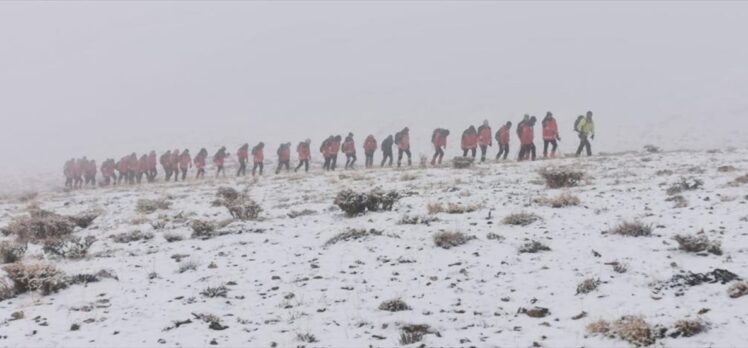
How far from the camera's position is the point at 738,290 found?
537 centimetres

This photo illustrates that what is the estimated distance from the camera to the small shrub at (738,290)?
5.34 metres

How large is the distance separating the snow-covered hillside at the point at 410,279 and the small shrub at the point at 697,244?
94 millimetres

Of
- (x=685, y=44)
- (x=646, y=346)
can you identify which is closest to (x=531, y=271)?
(x=646, y=346)

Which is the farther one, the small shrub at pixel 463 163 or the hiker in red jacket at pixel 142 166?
the hiker in red jacket at pixel 142 166

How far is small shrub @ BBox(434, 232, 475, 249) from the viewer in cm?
782

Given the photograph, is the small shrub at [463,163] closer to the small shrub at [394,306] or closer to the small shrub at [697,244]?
the small shrub at [697,244]

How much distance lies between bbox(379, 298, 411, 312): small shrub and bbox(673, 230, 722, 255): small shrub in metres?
3.21

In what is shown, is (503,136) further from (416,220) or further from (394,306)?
(394,306)

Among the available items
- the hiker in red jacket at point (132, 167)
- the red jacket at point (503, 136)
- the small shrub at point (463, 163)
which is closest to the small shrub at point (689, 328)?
the small shrub at point (463, 163)

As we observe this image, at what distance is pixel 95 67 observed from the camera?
165500mm

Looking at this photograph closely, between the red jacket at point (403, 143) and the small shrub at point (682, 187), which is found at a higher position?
the red jacket at point (403, 143)

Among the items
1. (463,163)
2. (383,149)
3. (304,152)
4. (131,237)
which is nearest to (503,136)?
(463,163)

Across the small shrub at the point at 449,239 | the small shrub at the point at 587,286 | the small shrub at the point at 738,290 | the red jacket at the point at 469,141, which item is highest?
the red jacket at the point at 469,141

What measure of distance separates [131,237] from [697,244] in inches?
314
